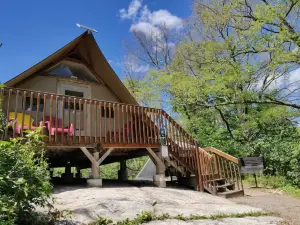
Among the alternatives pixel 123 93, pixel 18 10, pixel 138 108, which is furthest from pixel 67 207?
pixel 18 10

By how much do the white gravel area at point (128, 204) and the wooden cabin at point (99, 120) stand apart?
1.45 meters

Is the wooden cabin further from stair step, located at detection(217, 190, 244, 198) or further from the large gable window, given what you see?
stair step, located at detection(217, 190, 244, 198)

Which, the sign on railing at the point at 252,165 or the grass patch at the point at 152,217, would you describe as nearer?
the grass patch at the point at 152,217

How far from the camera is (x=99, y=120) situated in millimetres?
9508

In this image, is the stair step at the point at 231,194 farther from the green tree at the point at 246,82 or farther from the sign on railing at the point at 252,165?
the green tree at the point at 246,82

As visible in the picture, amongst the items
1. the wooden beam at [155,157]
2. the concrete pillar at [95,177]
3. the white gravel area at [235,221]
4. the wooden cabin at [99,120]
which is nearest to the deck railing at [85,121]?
the wooden cabin at [99,120]

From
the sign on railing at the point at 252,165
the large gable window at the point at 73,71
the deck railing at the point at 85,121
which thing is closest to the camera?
the deck railing at the point at 85,121

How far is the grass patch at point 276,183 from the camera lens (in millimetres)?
11054

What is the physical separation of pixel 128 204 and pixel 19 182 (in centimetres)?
263

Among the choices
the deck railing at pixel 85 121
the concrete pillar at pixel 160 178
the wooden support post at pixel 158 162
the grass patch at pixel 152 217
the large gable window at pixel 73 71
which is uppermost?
the large gable window at pixel 73 71

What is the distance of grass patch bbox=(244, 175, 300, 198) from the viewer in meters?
11.1

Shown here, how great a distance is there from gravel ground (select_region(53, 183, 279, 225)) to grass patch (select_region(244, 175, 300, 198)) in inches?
211

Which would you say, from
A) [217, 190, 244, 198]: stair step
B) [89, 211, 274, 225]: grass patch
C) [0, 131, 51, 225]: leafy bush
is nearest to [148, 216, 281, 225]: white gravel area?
[89, 211, 274, 225]: grass patch

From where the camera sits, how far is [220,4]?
671 inches
